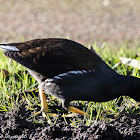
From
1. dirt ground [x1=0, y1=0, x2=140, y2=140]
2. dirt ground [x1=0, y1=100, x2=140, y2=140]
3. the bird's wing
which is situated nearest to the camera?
dirt ground [x1=0, y1=100, x2=140, y2=140]

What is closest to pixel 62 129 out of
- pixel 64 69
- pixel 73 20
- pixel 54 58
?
pixel 64 69

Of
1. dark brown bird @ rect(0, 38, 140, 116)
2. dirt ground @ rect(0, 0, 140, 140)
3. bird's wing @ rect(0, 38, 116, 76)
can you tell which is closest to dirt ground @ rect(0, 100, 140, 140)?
dark brown bird @ rect(0, 38, 140, 116)

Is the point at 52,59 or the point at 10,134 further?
the point at 52,59

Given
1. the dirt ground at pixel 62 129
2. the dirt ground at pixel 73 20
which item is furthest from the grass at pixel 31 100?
the dirt ground at pixel 73 20

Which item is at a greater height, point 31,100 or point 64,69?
point 64,69

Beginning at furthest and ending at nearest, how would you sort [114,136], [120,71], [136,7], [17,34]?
[136,7]
[17,34]
[120,71]
[114,136]

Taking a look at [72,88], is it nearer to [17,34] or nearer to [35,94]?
[35,94]

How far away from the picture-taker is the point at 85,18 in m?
9.81

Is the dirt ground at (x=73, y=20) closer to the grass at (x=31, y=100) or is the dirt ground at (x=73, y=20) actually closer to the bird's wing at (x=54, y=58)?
the grass at (x=31, y=100)

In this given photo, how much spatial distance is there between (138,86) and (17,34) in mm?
5522

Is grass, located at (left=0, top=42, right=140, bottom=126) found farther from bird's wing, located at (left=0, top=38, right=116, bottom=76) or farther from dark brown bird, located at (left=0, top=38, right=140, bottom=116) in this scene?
bird's wing, located at (left=0, top=38, right=116, bottom=76)

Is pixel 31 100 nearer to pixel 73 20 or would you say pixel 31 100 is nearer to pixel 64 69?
pixel 64 69

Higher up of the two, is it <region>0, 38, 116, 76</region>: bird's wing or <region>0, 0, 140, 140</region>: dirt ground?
<region>0, 0, 140, 140</region>: dirt ground

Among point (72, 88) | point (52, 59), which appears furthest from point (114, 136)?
point (52, 59)
